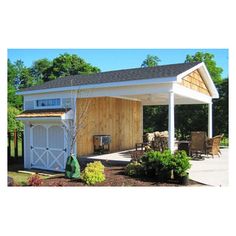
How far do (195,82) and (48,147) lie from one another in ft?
24.0

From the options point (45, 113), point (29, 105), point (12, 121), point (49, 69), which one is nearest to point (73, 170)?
point (45, 113)

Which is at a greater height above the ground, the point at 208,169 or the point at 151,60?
the point at 151,60

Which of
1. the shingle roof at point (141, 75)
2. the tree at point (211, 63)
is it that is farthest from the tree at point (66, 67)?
the shingle roof at point (141, 75)

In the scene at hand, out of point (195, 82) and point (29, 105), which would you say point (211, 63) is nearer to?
point (195, 82)

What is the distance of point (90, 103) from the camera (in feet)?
48.6

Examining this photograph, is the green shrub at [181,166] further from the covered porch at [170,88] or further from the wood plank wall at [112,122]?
the wood plank wall at [112,122]

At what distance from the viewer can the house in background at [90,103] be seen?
40.4 feet

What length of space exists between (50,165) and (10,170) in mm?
2136

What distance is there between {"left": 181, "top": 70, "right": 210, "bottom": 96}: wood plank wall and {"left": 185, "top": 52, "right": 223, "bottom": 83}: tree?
8.95 metres

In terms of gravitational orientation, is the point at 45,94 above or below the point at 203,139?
above

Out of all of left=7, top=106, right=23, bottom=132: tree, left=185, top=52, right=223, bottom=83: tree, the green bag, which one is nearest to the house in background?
the green bag

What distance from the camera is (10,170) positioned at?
15.2 meters
